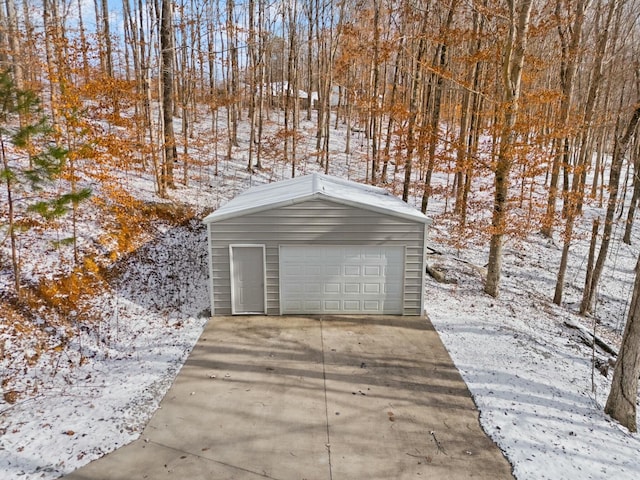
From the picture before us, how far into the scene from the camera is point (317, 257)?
9.54m

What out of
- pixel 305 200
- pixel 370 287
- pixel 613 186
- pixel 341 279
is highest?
pixel 613 186

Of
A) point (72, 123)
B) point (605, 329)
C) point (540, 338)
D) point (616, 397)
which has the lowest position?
point (605, 329)

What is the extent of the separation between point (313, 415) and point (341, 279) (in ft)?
12.8

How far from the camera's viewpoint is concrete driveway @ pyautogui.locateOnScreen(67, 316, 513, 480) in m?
5.12

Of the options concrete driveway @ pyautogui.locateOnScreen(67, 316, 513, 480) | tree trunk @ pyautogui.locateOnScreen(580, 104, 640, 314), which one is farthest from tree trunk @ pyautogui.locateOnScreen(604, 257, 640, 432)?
tree trunk @ pyautogui.locateOnScreen(580, 104, 640, 314)

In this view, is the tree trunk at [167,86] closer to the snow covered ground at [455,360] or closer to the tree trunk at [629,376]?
the snow covered ground at [455,360]

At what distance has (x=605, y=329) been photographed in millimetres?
11281

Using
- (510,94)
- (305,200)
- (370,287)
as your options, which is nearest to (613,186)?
(510,94)

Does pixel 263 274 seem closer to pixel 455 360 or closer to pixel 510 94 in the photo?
pixel 455 360

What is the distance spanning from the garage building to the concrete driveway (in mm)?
921

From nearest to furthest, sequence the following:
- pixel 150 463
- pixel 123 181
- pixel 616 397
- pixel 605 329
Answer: pixel 150 463 < pixel 616 397 < pixel 605 329 < pixel 123 181

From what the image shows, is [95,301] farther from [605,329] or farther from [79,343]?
[605,329]

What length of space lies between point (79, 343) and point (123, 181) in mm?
8590

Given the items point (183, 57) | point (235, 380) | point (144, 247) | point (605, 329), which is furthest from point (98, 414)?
point (183, 57)
